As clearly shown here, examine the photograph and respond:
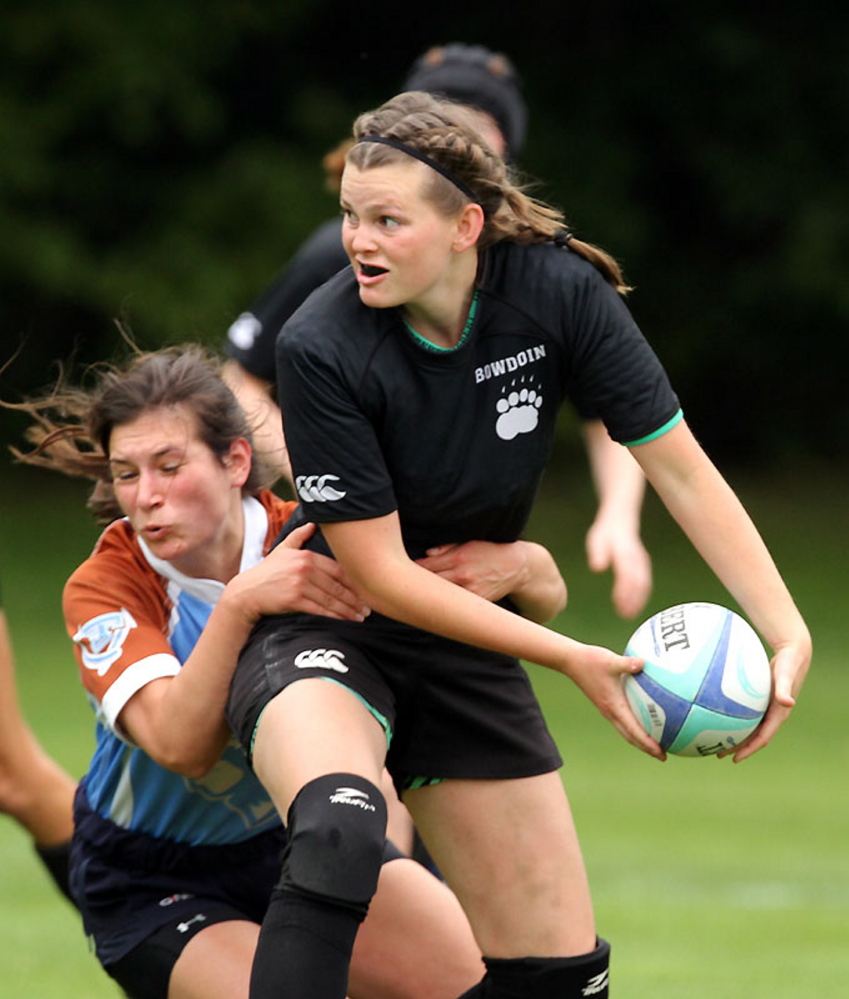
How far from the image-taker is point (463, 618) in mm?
3660

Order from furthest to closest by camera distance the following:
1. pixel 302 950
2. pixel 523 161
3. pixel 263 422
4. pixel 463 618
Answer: pixel 523 161 → pixel 263 422 → pixel 463 618 → pixel 302 950

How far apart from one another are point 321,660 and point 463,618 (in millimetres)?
302

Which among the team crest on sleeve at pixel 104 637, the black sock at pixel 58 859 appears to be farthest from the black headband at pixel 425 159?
the black sock at pixel 58 859

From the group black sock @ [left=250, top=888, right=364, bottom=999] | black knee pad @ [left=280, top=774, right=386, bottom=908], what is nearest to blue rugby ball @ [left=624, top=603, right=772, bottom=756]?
black knee pad @ [left=280, top=774, right=386, bottom=908]

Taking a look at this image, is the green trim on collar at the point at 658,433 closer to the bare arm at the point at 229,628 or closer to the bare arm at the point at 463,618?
the bare arm at the point at 463,618

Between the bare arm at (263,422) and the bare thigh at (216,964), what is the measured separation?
102 cm

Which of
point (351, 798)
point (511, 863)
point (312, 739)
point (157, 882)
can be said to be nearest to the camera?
point (351, 798)

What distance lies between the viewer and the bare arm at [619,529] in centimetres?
457

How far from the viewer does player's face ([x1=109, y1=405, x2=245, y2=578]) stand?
4.02 m

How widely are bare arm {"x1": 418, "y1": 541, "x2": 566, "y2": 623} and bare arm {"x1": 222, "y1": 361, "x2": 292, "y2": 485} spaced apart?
A: 464mm

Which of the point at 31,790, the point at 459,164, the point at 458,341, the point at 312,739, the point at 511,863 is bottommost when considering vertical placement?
the point at 31,790

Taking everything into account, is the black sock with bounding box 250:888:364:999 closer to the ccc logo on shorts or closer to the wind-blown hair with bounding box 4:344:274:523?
the ccc logo on shorts

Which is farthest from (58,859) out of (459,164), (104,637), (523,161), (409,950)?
(523,161)

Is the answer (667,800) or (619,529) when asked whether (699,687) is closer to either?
(619,529)
